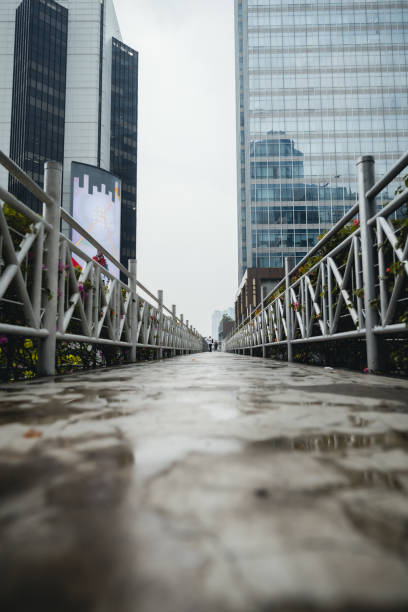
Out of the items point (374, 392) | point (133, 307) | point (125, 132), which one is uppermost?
point (125, 132)

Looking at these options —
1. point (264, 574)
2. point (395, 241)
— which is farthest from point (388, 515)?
point (395, 241)

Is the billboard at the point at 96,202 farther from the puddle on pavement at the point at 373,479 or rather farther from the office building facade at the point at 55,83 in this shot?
the office building facade at the point at 55,83

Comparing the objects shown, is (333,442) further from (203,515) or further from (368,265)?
(368,265)

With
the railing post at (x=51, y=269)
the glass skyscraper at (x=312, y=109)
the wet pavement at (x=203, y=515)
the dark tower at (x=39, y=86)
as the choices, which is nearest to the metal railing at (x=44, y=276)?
the railing post at (x=51, y=269)

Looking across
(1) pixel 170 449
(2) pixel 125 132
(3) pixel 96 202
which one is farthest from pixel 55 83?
(1) pixel 170 449

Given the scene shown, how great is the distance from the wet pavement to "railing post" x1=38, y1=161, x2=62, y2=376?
5.72 feet

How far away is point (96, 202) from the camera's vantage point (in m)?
18.7

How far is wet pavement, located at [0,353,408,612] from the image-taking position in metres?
0.29

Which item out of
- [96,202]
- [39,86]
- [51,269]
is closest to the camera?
[51,269]

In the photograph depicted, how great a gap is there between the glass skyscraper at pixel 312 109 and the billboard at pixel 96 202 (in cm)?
2112

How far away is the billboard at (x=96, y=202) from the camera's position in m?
18.1

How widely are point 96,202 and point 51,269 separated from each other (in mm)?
17610

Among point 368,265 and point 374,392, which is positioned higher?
point 368,265

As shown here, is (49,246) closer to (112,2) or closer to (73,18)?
(73,18)
